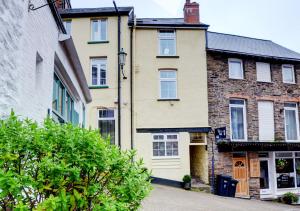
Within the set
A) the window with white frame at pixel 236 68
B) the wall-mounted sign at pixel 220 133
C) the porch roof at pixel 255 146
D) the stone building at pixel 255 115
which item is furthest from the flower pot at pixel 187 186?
the window with white frame at pixel 236 68

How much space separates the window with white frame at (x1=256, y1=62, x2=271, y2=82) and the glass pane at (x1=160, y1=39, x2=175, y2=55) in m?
5.98

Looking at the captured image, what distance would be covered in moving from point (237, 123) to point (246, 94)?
1971 millimetres

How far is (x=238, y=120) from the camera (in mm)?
22219

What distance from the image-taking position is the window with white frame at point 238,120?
2208 cm

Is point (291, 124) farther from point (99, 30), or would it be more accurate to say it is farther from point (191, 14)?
point (99, 30)

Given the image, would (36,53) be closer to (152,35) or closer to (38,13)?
(38,13)

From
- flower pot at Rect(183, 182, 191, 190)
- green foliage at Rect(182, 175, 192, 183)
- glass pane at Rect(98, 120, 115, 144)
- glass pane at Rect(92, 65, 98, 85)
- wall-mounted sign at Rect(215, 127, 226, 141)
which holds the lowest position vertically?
flower pot at Rect(183, 182, 191, 190)

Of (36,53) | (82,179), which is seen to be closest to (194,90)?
(36,53)

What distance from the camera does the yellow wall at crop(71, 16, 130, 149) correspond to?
67.7 feet

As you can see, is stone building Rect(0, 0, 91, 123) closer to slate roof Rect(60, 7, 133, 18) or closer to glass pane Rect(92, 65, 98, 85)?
glass pane Rect(92, 65, 98, 85)

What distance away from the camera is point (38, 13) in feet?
21.5

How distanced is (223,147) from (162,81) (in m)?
5.47

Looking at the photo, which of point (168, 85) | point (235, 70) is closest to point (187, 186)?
point (168, 85)

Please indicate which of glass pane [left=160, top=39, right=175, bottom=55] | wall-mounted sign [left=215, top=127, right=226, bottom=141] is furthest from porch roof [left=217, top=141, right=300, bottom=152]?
glass pane [left=160, top=39, right=175, bottom=55]
